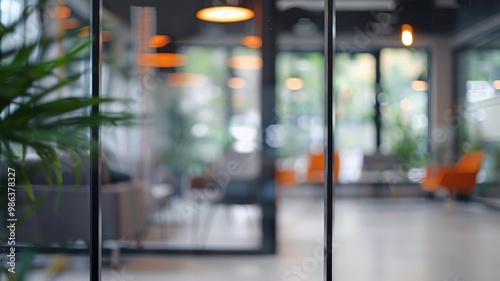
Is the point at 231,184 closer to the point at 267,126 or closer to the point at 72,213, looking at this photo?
the point at 267,126

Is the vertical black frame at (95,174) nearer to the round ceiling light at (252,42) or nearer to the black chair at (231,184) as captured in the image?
the black chair at (231,184)

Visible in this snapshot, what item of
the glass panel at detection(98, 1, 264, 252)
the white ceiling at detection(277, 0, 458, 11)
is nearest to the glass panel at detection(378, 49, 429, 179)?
the white ceiling at detection(277, 0, 458, 11)

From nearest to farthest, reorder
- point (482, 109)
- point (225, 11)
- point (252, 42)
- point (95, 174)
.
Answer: point (95, 174), point (225, 11), point (252, 42), point (482, 109)

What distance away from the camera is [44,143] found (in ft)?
6.58

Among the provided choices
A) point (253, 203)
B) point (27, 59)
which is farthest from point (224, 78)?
point (27, 59)

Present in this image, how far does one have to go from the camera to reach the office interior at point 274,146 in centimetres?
439

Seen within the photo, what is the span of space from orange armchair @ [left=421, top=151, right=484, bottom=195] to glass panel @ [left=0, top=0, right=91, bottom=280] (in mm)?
6556

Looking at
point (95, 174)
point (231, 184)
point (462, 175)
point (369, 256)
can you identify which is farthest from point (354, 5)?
point (95, 174)

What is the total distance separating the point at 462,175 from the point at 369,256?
4.27 meters

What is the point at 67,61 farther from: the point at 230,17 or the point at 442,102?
the point at 442,102

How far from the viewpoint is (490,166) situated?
27.6 feet

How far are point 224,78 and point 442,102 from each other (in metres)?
4.66

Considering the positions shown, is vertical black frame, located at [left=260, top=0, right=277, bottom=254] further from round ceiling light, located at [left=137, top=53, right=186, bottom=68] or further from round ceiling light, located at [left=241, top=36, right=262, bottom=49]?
round ceiling light, located at [left=137, top=53, right=186, bottom=68]

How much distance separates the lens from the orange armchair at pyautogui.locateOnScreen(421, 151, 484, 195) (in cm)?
871
